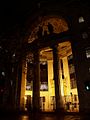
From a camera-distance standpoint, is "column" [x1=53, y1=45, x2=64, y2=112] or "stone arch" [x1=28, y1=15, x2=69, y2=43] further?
"stone arch" [x1=28, y1=15, x2=69, y2=43]

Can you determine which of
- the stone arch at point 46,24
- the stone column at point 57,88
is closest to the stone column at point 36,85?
the stone column at point 57,88

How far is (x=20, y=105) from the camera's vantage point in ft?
90.1

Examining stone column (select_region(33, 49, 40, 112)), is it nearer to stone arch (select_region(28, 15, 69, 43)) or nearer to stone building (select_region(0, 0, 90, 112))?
stone building (select_region(0, 0, 90, 112))

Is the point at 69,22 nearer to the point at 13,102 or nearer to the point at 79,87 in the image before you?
the point at 79,87

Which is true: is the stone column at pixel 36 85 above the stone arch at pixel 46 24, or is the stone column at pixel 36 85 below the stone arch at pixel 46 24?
below

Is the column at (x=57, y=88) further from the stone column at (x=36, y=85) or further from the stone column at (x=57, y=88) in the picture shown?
the stone column at (x=36, y=85)

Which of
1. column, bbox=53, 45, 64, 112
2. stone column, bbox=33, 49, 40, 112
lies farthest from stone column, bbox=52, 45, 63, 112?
stone column, bbox=33, 49, 40, 112

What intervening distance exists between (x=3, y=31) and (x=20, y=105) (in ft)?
44.0

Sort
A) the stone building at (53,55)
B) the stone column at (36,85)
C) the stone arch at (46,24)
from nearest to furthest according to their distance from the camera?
the stone building at (53,55)
the stone column at (36,85)
the stone arch at (46,24)

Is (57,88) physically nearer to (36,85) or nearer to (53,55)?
(36,85)

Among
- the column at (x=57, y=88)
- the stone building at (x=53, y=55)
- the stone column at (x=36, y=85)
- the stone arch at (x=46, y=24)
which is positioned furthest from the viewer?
the stone arch at (x=46, y=24)

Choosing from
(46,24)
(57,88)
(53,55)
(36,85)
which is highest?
(46,24)

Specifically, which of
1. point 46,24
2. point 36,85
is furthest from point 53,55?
point 46,24

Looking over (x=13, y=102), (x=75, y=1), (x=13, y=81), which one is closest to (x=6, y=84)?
(x=13, y=81)
